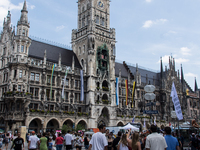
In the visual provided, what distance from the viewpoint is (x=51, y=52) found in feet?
167

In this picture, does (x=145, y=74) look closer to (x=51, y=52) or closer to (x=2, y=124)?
(x=51, y=52)

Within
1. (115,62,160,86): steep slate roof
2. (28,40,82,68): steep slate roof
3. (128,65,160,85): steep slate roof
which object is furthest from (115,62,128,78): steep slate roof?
(28,40,82,68): steep slate roof

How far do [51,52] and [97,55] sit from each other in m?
10.4

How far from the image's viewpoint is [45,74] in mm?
45000

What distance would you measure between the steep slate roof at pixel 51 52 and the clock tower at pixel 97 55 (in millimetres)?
2719

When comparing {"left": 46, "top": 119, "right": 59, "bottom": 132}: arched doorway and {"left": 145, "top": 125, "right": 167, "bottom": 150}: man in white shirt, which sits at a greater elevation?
{"left": 145, "top": 125, "right": 167, "bottom": 150}: man in white shirt

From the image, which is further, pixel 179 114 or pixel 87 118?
pixel 87 118

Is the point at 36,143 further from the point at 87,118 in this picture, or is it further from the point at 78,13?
the point at 78,13

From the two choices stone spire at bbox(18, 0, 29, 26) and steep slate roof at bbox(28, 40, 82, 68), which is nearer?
stone spire at bbox(18, 0, 29, 26)

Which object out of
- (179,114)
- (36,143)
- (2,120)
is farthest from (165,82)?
(36,143)

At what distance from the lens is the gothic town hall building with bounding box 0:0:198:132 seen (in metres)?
40.9

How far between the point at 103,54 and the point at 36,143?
139 ft

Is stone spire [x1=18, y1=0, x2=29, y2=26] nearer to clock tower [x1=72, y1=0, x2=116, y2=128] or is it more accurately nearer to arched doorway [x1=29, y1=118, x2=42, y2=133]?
clock tower [x1=72, y1=0, x2=116, y2=128]

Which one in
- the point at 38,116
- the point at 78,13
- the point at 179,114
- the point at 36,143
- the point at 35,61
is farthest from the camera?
the point at 78,13
